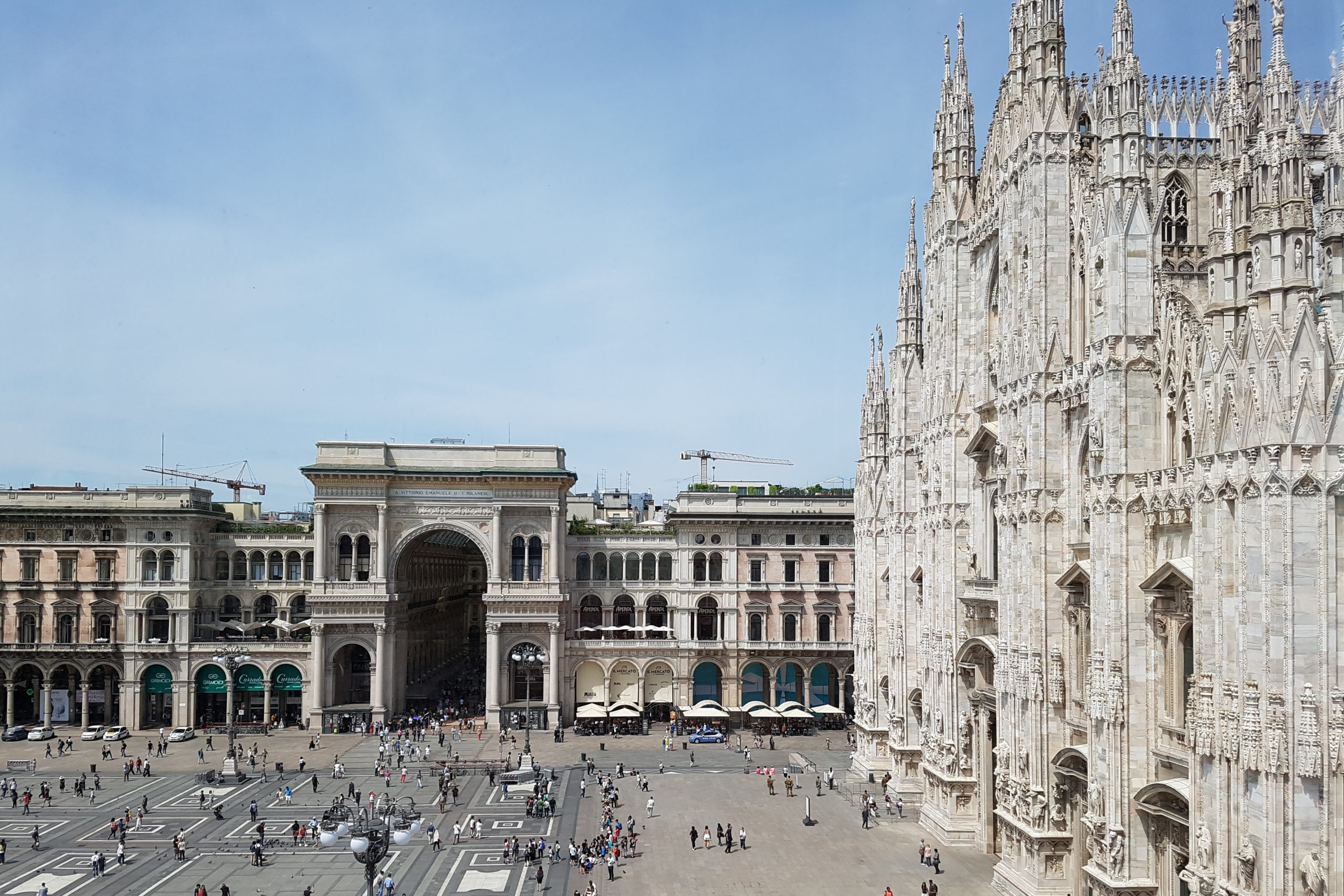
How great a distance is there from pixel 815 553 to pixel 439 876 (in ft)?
134

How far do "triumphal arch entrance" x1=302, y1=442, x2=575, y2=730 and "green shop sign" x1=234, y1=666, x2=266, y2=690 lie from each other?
481 cm

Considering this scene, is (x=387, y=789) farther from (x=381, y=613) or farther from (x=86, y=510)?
(x=86, y=510)

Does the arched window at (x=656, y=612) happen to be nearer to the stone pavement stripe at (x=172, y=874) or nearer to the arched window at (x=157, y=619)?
the arched window at (x=157, y=619)

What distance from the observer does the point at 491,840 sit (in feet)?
150

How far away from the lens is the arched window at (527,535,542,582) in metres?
73.8

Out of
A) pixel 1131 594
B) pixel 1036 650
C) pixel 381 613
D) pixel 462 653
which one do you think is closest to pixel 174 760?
pixel 381 613

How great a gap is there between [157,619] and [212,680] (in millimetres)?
5848

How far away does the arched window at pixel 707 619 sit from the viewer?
75.4 metres

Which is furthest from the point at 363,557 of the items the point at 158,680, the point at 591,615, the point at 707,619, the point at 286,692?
the point at 707,619

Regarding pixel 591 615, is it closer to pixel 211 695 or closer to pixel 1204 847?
pixel 211 695

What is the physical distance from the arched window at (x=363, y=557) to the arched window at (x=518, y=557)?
9.75 m

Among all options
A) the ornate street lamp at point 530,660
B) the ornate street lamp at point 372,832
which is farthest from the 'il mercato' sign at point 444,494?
the ornate street lamp at point 372,832

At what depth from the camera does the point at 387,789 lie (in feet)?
174

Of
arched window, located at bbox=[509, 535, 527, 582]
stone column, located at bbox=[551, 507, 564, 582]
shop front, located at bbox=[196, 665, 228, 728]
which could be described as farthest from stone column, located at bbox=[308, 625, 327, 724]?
stone column, located at bbox=[551, 507, 564, 582]
